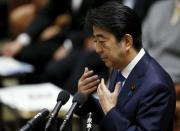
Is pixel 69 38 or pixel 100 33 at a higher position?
pixel 69 38

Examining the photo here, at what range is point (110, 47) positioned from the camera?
2.17 metres

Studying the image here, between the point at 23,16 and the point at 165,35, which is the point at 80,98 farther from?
the point at 23,16

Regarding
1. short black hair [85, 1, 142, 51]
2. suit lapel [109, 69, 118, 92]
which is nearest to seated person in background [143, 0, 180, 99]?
suit lapel [109, 69, 118, 92]

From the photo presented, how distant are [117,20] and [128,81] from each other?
0.84 ft

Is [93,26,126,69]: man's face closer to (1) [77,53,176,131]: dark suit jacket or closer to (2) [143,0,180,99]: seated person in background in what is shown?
(1) [77,53,176,131]: dark suit jacket

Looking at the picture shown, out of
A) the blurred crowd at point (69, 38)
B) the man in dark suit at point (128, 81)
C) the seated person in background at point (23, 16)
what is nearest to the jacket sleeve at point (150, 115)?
the man in dark suit at point (128, 81)

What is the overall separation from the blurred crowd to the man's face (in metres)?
0.84

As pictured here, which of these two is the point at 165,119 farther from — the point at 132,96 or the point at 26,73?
the point at 26,73

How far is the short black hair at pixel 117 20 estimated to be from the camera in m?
2.12

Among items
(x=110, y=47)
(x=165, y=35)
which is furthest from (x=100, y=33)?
(x=165, y=35)

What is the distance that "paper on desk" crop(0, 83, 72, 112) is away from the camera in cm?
330

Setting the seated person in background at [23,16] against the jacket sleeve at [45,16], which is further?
the seated person in background at [23,16]

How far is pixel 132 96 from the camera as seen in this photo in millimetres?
2166

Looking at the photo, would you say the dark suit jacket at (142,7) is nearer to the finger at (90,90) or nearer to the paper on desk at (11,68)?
the paper on desk at (11,68)
